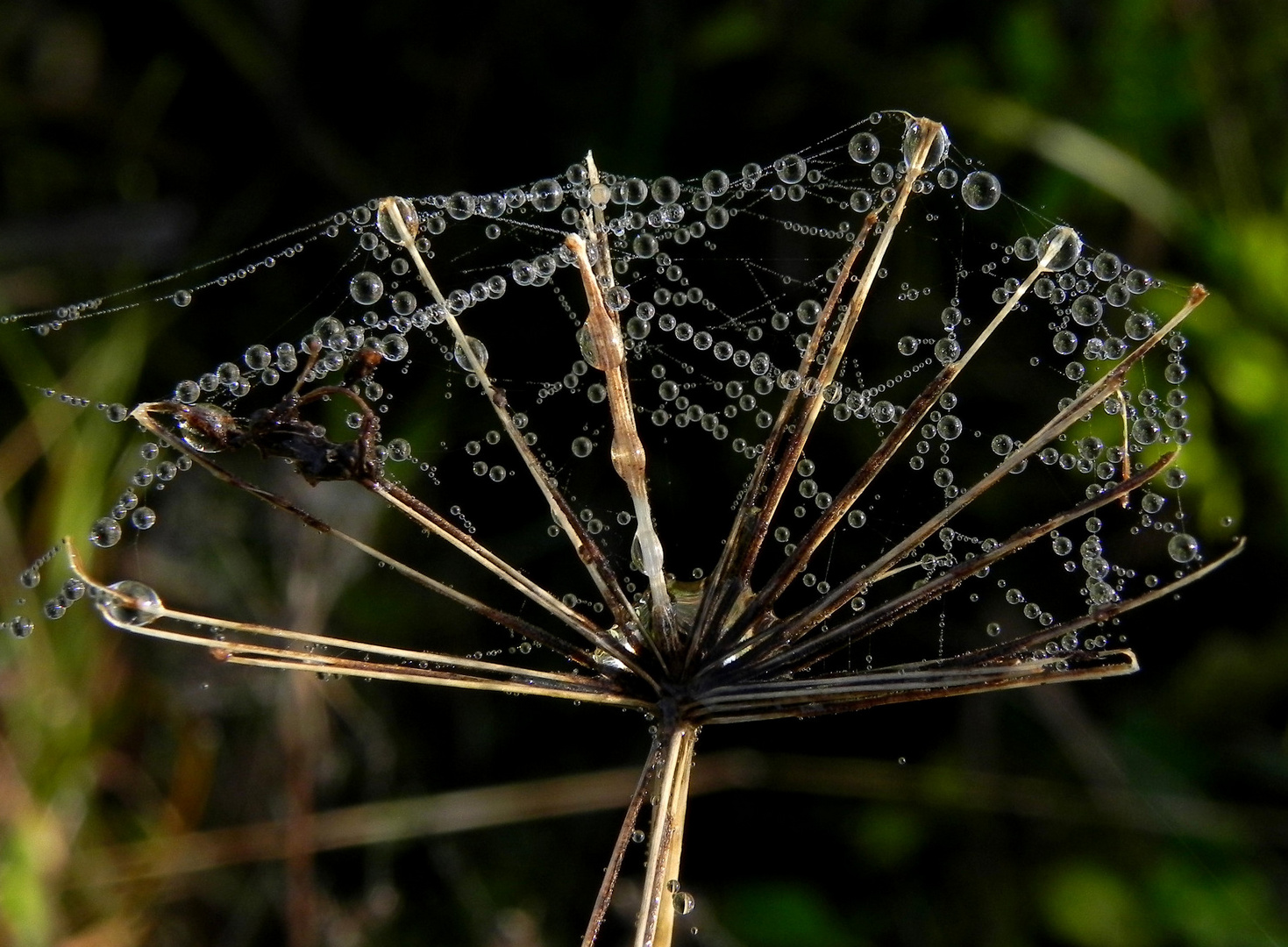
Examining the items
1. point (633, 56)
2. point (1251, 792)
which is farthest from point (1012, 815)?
point (633, 56)

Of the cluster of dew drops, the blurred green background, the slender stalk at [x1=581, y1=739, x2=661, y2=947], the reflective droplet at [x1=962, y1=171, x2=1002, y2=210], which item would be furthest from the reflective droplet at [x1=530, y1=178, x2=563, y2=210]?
the blurred green background

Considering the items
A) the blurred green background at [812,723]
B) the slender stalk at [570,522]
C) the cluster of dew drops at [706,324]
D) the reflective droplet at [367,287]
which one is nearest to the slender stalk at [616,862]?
the slender stalk at [570,522]

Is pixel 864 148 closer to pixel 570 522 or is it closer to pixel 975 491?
pixel 975 491

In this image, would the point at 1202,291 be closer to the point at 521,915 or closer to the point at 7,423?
the point at 521,915

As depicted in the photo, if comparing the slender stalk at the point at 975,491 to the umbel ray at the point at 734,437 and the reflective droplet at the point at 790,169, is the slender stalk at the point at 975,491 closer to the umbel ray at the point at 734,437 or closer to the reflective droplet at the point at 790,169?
the umbel ray at the point at 734,437

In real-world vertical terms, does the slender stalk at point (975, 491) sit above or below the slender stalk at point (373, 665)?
above

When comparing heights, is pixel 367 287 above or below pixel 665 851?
above

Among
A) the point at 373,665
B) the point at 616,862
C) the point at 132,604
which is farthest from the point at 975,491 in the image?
the point at 132,604
